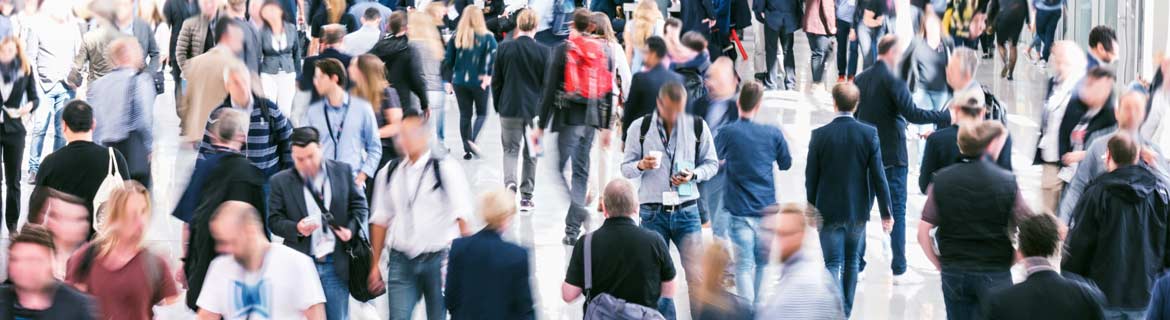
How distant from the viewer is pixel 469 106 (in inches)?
546

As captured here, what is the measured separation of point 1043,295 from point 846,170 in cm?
285

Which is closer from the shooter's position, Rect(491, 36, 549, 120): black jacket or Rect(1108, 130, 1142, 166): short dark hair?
Rect(1108, 130, 1142, 166): short dark hair

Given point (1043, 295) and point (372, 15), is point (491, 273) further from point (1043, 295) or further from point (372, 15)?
point (372, 15)

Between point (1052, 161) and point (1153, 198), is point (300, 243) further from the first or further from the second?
point (1052, 161)

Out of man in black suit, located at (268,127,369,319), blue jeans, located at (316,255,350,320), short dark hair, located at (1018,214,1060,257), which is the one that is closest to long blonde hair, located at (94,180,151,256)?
man in black suit, located at (268,127,369,319)

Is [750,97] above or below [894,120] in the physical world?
above

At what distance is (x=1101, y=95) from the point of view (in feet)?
32.1

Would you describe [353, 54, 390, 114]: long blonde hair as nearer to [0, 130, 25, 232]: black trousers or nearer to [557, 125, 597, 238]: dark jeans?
[557, 125, 597, 238]: dark jeans

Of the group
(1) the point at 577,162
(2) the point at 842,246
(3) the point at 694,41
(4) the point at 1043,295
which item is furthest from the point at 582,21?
(4) the point at 1043,295

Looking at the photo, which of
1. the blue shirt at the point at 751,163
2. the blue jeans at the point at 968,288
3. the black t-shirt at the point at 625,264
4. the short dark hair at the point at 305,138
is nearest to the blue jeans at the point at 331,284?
the short dark hair at the point at 305,138

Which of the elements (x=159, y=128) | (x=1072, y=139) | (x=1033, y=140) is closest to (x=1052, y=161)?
(x=1072, y=139)

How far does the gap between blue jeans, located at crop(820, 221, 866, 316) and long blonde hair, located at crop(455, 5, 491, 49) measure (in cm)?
472

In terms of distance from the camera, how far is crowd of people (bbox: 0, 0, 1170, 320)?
22.0 ft

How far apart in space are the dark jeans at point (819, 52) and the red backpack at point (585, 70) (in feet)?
26.1
